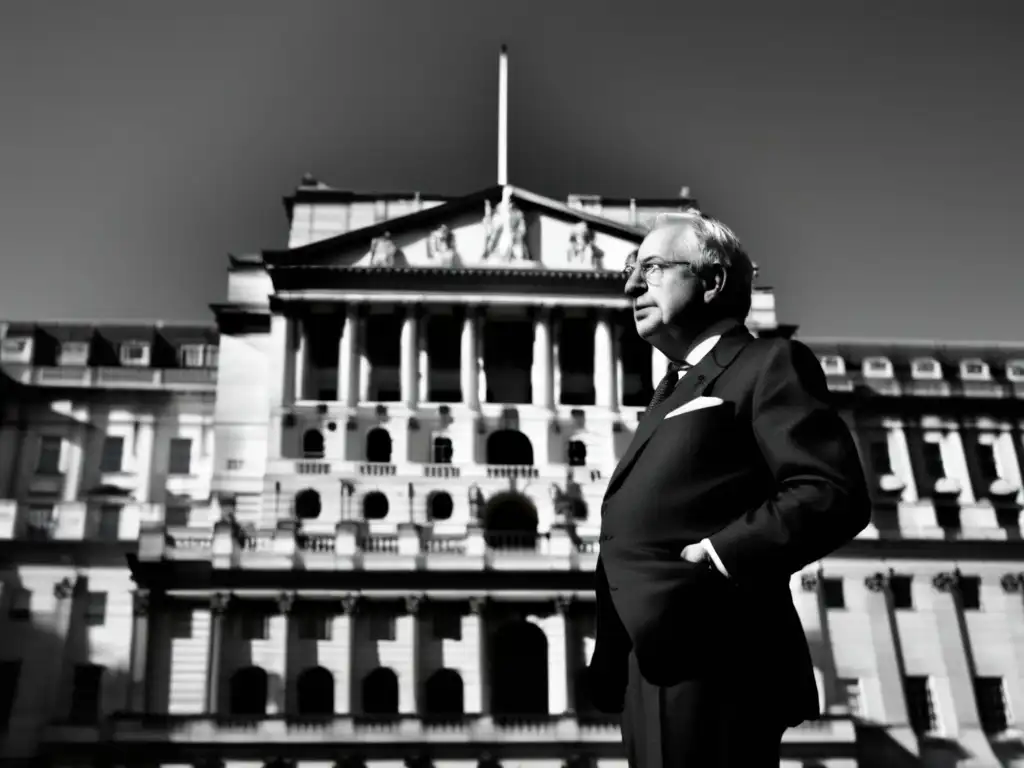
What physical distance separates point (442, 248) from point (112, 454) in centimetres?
2080

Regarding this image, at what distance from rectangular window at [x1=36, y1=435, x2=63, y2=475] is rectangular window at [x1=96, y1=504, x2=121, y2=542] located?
3.67 m

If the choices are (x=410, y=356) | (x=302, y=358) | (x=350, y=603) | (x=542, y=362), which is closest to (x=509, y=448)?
(x=542, y=362)

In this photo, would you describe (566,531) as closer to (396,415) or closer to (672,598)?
(396,415)

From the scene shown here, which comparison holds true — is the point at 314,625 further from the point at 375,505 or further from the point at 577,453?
the point at 577,453

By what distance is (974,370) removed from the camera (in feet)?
237

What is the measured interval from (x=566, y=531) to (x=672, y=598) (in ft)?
→ 153

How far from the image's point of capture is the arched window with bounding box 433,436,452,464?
58719mm

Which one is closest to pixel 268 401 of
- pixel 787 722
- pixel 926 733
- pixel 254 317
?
pixel 254 317

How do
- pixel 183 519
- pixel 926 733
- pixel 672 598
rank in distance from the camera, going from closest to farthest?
pixel 672 598 < pixel 926 733 < pixel 183 519

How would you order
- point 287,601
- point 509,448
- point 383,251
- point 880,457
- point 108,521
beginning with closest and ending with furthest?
1. point 287,601
2. point 509,448
3. point 383,251
4. point 108,521
5. point 880,457

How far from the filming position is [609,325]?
201 feet

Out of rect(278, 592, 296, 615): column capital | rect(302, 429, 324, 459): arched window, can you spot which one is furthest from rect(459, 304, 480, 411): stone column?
rect(278, 592, 296, 615): column capital

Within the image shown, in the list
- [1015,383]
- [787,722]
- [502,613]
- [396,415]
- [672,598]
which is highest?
[1015,383]

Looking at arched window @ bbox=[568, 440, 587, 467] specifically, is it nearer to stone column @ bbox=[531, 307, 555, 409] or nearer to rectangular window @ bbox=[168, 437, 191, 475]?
stone column @ bbox=[531, 307, 555, 409]
